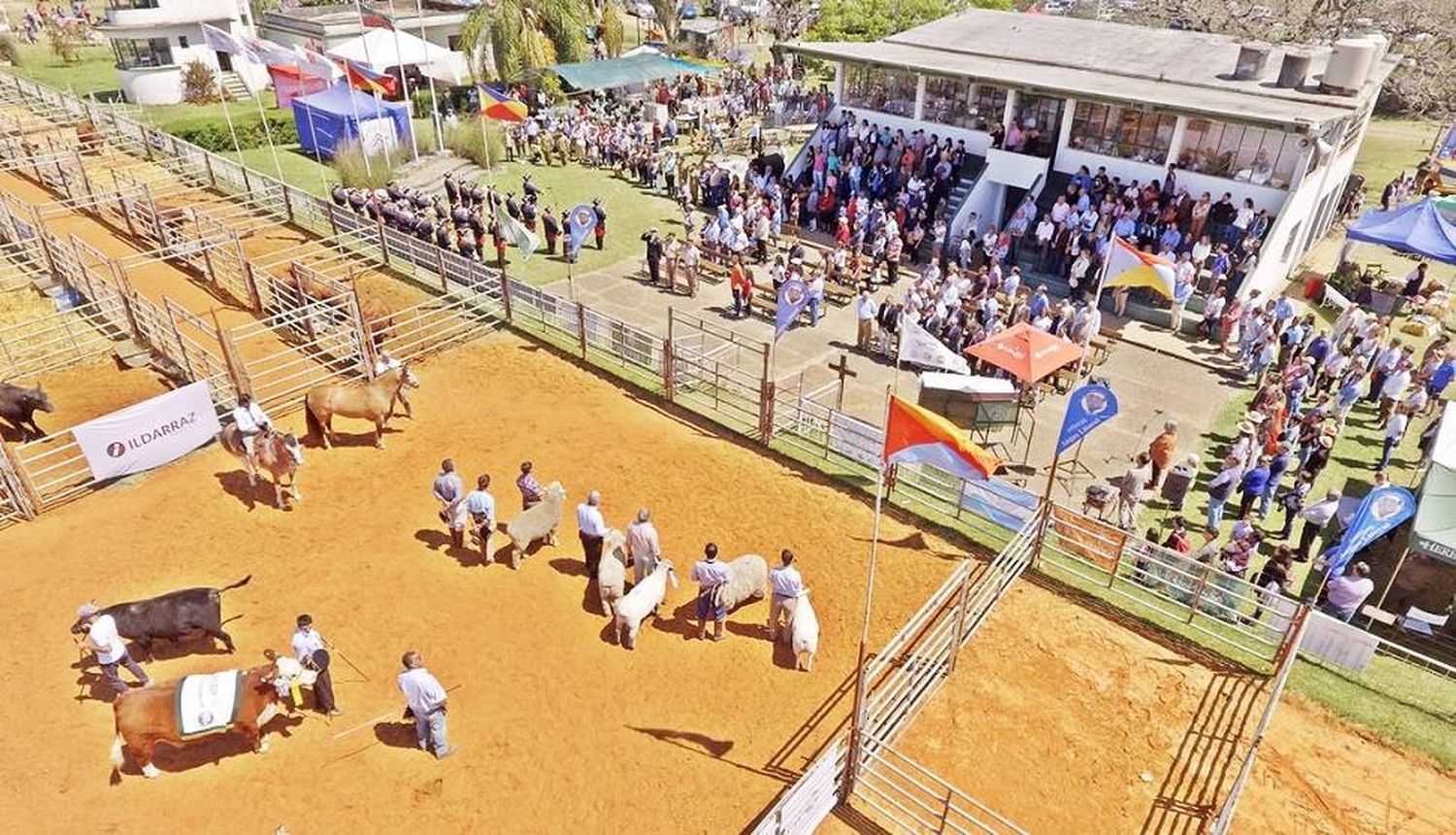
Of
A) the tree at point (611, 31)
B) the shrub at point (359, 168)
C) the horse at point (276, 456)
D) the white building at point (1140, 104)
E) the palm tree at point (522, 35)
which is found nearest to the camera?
the horse at point (276, 456)

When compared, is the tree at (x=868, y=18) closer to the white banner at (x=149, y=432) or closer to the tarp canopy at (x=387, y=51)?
the tarp canopy at (x=387, y=51)

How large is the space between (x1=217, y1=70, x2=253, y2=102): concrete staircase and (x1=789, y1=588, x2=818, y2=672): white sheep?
156 ft

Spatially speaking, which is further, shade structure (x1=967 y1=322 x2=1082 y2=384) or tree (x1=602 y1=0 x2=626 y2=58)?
tree (x1=602 y1=0 x2=626 y2=58)

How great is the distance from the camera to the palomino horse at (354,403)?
17.1 metres

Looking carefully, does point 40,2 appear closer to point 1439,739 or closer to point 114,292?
point 114,292

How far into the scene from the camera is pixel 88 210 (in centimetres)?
3020

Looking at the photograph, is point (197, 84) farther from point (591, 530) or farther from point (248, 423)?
point (591, 530)

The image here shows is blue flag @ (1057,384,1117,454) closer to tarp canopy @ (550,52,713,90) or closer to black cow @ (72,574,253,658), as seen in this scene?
black cow @ (72,574,253,658)

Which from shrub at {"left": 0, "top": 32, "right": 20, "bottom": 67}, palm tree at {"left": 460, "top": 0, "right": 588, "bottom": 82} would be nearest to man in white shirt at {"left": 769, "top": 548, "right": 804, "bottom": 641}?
palm tree at {"left": 460, "top": 0, "right": 588, "bottom": 82}

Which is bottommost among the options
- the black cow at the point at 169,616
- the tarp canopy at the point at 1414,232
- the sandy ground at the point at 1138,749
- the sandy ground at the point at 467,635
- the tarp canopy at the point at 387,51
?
the sandy ground at the point at 1138,749

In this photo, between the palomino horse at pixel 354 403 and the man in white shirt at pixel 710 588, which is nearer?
the man in white shirt at pixel 710 588

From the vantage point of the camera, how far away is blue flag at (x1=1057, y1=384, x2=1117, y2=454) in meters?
12.5

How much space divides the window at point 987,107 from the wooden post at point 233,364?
2475 cm

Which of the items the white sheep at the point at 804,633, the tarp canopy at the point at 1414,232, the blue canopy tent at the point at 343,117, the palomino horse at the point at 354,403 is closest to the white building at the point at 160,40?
the blue canopy tent at the point at 343,117
